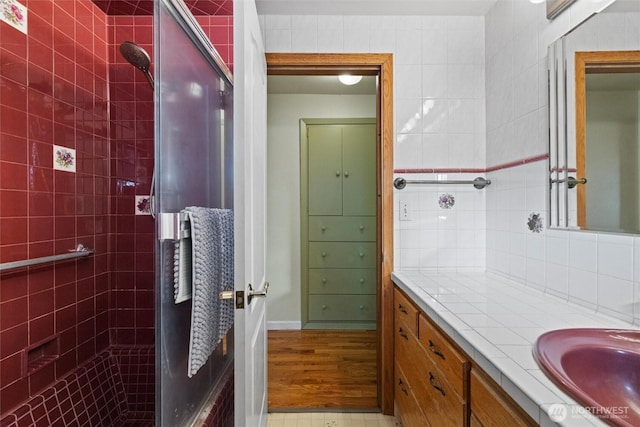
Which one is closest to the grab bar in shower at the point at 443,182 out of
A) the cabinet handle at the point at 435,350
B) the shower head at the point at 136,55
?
the cabinet handle at the point at 435,350

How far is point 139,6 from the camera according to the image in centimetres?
164

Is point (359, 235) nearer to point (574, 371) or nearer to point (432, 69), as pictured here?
point (432, 69)

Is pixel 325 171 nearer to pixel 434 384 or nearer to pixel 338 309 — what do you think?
pixel 338 309

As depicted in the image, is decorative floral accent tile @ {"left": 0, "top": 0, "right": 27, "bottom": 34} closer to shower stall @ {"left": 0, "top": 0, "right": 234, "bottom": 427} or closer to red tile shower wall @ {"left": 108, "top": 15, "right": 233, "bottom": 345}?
shower stall @ {"left": 0, "top": 0, "right": 234, "bottom": 427}

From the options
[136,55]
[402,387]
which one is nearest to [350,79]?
[136,55]

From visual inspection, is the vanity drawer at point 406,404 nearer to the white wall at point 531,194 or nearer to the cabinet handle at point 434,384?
the cabinet handle at point 434,384

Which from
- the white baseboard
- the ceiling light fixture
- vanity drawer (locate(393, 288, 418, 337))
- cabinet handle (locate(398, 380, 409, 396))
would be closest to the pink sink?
vanity drawer (locate(393, 288, 418, 337))

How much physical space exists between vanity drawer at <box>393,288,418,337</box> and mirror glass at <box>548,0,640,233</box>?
70cm

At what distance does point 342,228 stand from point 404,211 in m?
1.31

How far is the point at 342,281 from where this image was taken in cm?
311

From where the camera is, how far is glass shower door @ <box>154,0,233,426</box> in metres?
0.99

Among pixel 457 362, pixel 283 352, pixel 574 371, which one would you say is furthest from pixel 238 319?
pixel 283 352

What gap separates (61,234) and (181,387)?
0.95 meters

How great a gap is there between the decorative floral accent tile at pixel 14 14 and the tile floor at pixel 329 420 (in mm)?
2251
